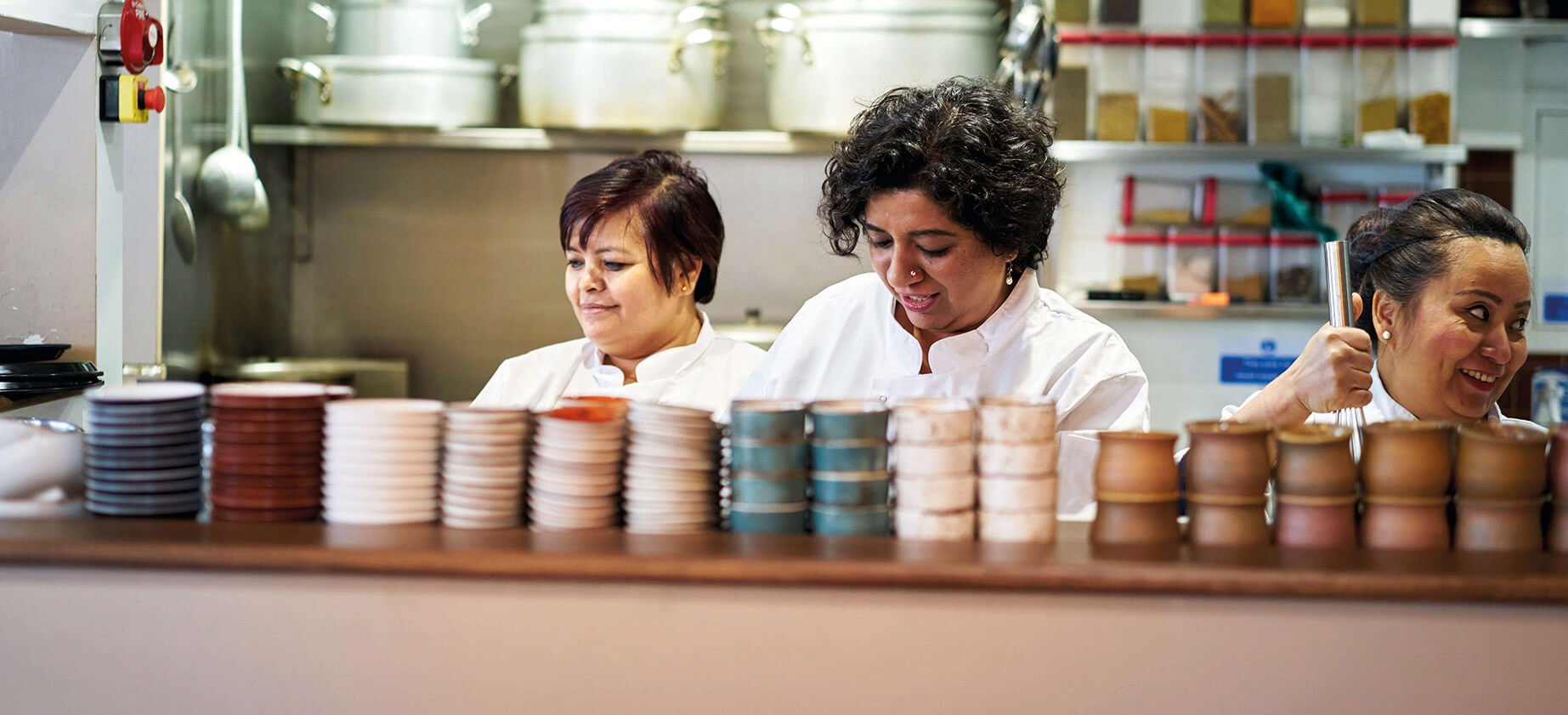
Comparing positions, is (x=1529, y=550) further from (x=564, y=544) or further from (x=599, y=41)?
(x=599, y=41)

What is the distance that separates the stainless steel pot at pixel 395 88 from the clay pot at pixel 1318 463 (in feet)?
9.34

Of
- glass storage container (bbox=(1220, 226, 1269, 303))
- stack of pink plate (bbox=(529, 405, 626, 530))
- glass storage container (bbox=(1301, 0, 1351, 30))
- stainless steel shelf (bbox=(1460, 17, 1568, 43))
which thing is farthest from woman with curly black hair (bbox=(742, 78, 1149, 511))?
stainless steel shelf (bbox=(1460, 17, 1568, 43))

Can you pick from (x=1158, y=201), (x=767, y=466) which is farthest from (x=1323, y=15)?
(x=767, y=466)

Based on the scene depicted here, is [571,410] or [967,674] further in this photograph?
[571,410]

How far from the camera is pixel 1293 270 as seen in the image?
376 centimetres

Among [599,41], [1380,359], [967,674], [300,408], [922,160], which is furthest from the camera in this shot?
[599,41]

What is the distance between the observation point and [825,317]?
2.37m

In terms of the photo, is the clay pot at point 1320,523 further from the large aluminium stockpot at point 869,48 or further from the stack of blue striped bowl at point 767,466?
the large aluminium stockpot at point 869,48

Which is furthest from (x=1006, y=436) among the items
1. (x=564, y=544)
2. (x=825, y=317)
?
(x=825, y=317)

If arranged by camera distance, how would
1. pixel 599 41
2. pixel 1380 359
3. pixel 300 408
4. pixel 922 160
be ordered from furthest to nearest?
pixel 599 41, pixel 1380 359, pixel 922 160, pixel 300 408

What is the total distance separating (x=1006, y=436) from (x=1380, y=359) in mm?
1289

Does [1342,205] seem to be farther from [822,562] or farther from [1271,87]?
[822,562]

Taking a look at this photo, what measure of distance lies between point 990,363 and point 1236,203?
2.00m

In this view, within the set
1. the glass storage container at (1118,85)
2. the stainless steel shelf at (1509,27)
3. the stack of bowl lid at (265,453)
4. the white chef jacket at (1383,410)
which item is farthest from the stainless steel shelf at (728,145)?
the stack of bowl lid at (265,453)
